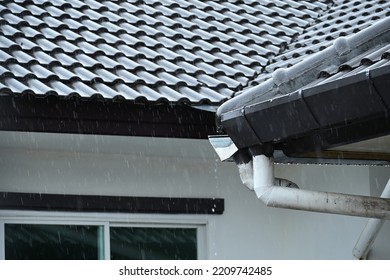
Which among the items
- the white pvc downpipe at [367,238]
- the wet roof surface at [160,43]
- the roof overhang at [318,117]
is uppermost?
the wet roof surface at [160,43]

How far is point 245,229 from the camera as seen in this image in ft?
24.8

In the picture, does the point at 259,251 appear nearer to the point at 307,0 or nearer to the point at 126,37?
the point at 126,37

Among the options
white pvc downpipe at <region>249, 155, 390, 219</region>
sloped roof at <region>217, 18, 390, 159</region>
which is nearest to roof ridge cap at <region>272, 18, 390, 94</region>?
sloped roof at <region>217, 18, 390, 159</region>

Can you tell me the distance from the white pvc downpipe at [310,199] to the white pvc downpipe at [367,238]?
6.33 feet

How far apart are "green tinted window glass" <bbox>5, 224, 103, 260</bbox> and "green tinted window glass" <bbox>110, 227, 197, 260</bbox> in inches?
5.9

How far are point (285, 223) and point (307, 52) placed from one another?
4.36ft

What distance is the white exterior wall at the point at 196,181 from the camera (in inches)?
269

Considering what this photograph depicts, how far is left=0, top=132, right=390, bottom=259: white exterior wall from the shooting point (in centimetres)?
684

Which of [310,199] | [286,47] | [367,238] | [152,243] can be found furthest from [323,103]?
[286,47]

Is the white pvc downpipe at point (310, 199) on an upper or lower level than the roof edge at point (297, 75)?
lower

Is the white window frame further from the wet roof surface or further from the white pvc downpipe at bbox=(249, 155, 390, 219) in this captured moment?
the white pvc downpipe at bbox=(249, 155, 390, 219)

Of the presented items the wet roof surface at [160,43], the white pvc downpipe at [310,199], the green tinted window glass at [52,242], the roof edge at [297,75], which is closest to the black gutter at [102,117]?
the wet roof surface at [160,43]

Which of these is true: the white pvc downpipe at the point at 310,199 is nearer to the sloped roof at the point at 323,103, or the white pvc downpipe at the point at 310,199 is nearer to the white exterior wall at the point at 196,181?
the sloped roof at the point at 323,103
